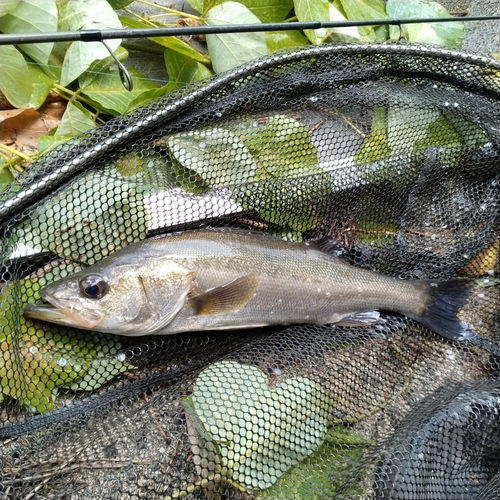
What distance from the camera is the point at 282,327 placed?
275 cm

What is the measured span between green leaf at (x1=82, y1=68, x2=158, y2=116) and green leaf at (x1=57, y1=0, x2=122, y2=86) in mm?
137

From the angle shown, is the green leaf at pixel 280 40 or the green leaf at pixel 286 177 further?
the green leaf at pixel 280 40

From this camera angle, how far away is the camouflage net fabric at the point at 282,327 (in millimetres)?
2191

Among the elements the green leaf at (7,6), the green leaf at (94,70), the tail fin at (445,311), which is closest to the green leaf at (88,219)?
the green leaf at (94,70)

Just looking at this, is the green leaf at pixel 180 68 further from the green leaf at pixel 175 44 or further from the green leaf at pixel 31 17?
the green leaf at pixel 31 17

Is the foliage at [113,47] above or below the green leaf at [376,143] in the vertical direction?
above

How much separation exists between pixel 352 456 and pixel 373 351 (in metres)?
0.57

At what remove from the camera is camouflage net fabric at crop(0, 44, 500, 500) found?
7.19 feet

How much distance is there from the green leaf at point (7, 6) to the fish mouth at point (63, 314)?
1731mm

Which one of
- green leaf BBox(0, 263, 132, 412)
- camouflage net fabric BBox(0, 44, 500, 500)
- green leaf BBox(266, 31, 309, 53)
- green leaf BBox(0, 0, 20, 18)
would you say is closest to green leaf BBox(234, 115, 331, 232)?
camouflage net fabric BBox(0, 44, 500, 500)

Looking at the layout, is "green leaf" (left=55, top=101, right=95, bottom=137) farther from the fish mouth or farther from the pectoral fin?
the pectoral fin

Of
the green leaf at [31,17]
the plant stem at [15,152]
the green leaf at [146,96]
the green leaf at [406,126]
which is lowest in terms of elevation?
the plant stem at [15,152]

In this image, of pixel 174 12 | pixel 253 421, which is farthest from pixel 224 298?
pixel 174 12

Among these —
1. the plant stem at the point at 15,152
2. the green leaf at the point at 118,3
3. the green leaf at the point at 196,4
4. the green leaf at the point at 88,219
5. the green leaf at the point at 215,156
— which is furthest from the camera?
the green leaf at the point at 196,4
